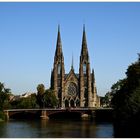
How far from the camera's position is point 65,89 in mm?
153750

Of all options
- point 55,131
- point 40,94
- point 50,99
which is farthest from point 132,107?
point 40,94

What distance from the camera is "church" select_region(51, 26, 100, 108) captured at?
152125mm

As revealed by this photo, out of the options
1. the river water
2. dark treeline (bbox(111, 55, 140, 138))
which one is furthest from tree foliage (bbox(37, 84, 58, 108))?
dark treeline (bbox(111, 55, 140, 138))

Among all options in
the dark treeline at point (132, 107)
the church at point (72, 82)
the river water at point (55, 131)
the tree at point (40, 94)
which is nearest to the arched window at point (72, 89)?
the church at point (72, 82)

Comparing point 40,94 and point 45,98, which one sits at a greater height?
point 40,94

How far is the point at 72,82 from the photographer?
Answer: 154m

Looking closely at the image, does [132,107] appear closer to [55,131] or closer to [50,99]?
[55,131]

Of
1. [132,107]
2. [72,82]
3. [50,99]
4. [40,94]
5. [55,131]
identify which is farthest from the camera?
[72,82]

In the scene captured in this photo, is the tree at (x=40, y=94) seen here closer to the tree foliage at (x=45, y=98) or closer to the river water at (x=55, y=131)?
the tree foliage at (x=45, y=98)

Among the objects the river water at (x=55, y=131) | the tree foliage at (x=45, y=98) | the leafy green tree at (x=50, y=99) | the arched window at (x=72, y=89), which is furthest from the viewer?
the arched window at (x=72, y=89)

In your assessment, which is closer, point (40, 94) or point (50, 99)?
point (50, 99)

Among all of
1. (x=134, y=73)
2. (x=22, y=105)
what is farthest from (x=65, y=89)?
(x=134, y=73)

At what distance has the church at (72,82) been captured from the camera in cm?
15212

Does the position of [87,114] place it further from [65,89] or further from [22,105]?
[65,89]
